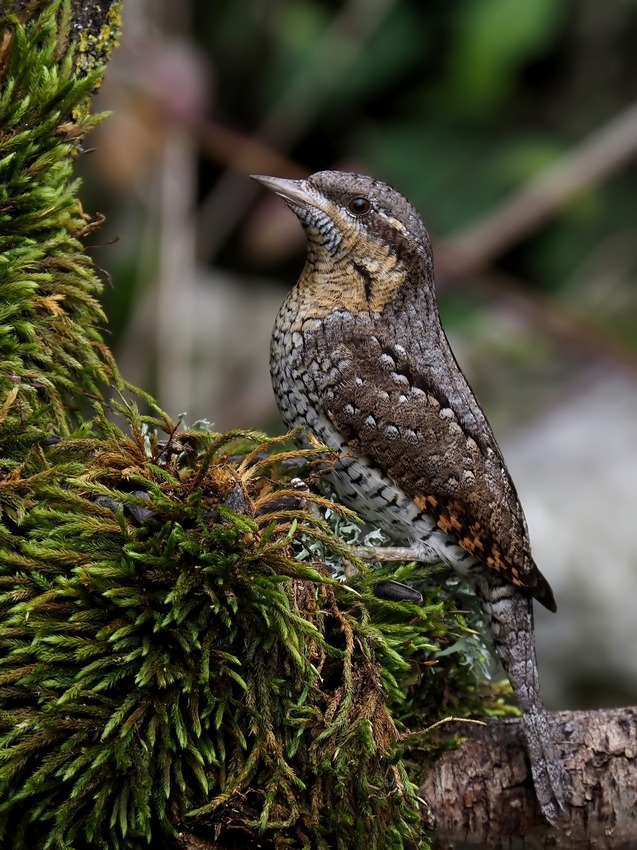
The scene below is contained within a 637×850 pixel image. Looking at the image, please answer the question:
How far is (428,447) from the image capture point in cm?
263

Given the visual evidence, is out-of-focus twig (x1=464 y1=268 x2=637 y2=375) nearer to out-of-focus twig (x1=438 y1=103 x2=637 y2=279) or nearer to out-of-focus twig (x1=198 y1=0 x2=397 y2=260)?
out-of-focus twig (x1=438 y1=103 x2=637 y2=279)

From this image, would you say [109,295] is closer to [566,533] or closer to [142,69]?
[142,69]

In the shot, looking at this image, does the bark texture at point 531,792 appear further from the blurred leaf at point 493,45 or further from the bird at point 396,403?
the blurred leaf at point 493,45

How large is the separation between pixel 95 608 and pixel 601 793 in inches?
50.5

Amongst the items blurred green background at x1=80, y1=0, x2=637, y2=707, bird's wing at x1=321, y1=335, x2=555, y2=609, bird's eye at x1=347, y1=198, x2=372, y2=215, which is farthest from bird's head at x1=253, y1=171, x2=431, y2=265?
blurred green background at x1=80, y1=0, x2=637, y2=707

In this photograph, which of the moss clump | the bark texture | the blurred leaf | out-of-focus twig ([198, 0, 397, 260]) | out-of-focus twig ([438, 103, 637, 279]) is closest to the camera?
the moss clump

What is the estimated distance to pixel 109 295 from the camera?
561 centimetres

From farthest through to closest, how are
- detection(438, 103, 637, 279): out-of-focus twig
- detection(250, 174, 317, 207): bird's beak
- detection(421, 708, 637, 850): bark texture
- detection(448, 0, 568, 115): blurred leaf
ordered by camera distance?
detection(448, 0, 568, 115): blurred leaf, detection(438, 103, 637, 279): out-of-focus twig, detection(250, 174, 317, 207): bird's beak, detection(421, 708, 637, 850): bark texture

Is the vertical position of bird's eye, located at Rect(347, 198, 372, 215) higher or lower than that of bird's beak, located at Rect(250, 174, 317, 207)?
lower

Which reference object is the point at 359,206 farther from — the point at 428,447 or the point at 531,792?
the point at 531,792

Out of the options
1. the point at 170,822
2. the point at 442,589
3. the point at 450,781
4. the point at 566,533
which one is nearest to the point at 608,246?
the point at 566,533

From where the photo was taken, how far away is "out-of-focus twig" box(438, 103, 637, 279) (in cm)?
556

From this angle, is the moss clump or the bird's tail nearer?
the moss clump

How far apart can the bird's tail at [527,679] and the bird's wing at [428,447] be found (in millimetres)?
65
